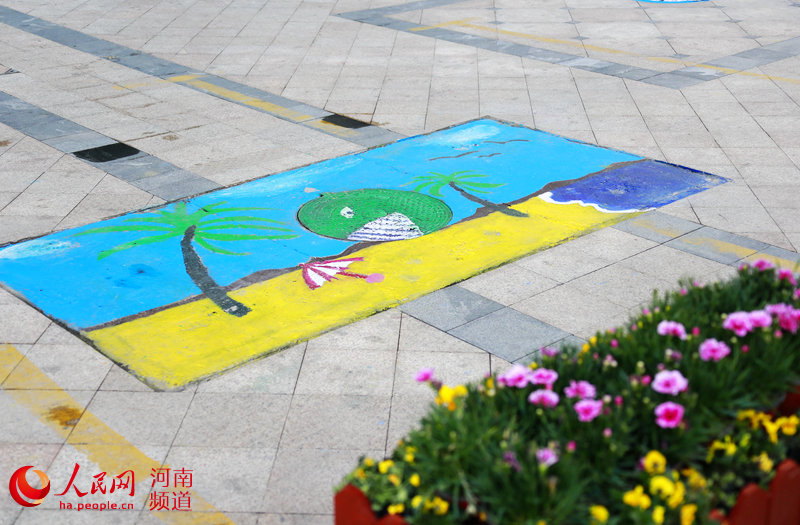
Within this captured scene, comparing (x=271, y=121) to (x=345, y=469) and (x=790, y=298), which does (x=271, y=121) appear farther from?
(x=790, y=298)

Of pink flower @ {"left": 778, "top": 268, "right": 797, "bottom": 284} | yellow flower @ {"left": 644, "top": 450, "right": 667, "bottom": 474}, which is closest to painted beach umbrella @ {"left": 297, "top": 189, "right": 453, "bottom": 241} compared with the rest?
pink flower @ {"left": 778, "top": 268, "right": 797, "bottom": 284}

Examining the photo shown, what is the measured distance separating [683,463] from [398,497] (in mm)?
1107

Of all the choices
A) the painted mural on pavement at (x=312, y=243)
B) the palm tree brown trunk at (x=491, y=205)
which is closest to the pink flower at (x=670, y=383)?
the painted mural on pavement at (x=312, y=243)

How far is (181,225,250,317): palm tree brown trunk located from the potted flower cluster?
3.38m

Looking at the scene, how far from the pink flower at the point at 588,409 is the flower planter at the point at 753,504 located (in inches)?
22.9

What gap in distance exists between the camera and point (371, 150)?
31.8 ft

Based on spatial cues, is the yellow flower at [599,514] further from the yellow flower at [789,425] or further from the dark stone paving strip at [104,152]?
the dark stone paving strip at [104,152]

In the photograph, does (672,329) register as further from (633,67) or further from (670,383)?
(633,67)

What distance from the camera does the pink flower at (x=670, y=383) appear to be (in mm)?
3021

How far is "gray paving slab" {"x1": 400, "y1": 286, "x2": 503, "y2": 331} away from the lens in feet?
19.9

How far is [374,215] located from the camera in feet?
26.1

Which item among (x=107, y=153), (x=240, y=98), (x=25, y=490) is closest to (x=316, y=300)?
(x=25, y=490)

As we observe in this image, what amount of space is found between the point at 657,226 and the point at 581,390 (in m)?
4.90

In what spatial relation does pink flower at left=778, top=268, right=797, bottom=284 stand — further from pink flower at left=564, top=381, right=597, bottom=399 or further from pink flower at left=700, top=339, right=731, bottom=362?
pink flower at left=564, top=381, right=597, bottom=399
